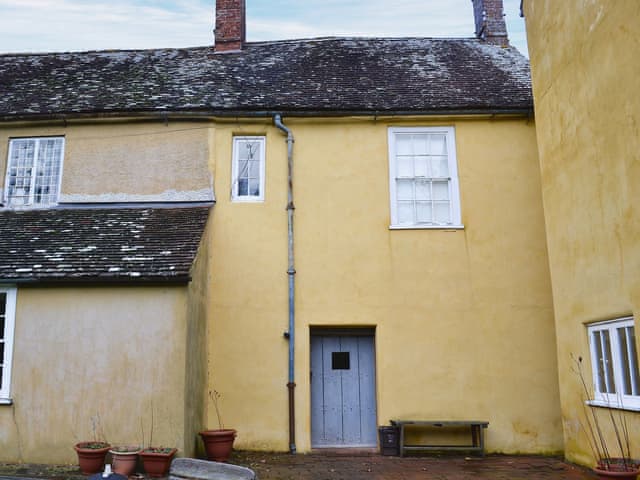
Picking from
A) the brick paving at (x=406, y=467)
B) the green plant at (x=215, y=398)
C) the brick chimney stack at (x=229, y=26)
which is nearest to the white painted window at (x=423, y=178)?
the brick paving at (x=406, y=467)

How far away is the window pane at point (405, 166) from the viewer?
11906 millimetres

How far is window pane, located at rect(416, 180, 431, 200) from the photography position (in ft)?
38.7

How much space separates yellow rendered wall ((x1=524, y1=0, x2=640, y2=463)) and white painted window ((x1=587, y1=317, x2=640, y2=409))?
0.18 meters

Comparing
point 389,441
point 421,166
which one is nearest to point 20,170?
point 421,166

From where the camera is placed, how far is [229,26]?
50.0ft

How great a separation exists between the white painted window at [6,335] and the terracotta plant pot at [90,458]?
1646mm

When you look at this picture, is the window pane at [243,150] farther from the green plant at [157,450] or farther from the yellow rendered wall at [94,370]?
the green plant at [157,450]

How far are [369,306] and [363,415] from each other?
2.04 meters

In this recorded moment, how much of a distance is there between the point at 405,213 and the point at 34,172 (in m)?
7.55

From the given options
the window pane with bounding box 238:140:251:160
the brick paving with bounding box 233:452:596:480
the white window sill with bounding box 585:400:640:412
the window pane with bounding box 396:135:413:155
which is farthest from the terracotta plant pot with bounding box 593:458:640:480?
the window pane with bounding box 238:140:251:160

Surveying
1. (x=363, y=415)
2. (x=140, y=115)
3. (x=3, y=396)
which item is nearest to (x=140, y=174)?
(x=140, y=115)

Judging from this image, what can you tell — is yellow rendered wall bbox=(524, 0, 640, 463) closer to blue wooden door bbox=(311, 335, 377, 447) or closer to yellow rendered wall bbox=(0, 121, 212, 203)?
blue wooden door bbox=(311, 335, 377, 447)

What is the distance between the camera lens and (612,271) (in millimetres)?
8117

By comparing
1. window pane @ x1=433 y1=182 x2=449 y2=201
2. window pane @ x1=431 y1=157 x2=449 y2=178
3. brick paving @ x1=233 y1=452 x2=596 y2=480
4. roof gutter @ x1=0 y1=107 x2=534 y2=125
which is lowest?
brick paving @ x1=233 y1=452 x2=596 y2=480
